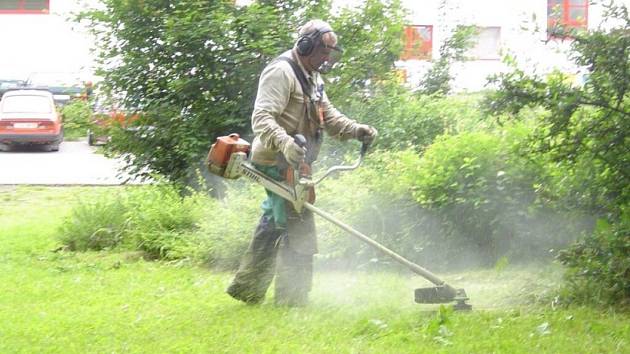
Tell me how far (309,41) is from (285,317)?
6.13 ft

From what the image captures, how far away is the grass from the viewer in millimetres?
6324

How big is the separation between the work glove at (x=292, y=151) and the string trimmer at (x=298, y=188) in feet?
1.15

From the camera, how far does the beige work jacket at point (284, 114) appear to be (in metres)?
6.86

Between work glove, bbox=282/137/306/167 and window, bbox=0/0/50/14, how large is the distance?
35.1 metres

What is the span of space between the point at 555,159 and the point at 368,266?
95.3 inches

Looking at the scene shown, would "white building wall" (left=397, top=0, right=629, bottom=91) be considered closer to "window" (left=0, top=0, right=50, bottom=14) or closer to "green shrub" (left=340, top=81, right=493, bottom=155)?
"green shrub" (left=340, top=81, right=493, bottom=155)

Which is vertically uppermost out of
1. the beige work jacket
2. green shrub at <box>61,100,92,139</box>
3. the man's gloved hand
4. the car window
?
the beige work jacket

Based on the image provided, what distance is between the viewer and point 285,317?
7109 mm

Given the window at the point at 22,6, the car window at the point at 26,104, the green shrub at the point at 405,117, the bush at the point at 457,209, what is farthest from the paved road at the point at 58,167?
the window at the point at 22,6

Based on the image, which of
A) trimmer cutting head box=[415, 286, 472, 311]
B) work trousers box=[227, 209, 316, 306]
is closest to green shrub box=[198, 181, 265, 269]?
work trousers box=[227, 209, 316, 306]

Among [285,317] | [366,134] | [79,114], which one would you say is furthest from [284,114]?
[79,114]

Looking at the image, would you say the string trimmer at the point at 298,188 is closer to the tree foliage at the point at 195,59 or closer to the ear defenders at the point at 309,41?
the ear defenders at the point at 309,41

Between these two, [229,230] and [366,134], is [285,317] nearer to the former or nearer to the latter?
[366,134]

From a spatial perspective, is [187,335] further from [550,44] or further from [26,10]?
[26,10]
